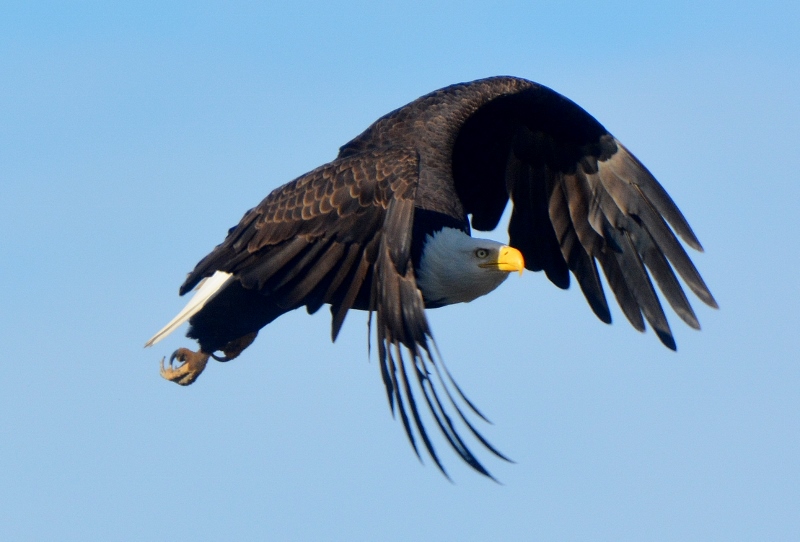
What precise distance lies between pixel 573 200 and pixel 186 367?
8.38 feet

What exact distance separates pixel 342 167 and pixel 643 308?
2125 millimetres

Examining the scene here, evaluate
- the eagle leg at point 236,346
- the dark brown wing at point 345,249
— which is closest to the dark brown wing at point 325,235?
the dark brown wing at point 345,249

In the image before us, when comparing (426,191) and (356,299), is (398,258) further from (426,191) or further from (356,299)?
(426,191)

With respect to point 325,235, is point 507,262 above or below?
above

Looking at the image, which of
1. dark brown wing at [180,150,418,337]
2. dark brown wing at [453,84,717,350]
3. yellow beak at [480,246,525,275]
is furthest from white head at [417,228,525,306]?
dark brown wing at [453,84,717,350]

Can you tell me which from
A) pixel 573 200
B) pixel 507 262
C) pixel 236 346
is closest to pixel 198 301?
pixel 236 346

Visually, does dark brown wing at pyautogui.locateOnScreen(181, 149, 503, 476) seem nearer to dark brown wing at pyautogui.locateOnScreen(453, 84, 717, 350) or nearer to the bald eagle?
the bald eagle

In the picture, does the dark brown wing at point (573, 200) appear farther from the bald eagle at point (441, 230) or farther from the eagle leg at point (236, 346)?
the eagle leg at point (236, 346)

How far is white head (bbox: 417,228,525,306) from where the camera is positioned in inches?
275

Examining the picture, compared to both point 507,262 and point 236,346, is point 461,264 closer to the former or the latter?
point 507,262

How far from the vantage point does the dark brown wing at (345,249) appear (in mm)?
5887

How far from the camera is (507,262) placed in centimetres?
696

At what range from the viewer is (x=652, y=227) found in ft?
25.4

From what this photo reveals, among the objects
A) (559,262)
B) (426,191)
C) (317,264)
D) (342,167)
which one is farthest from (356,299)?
(559,262)
